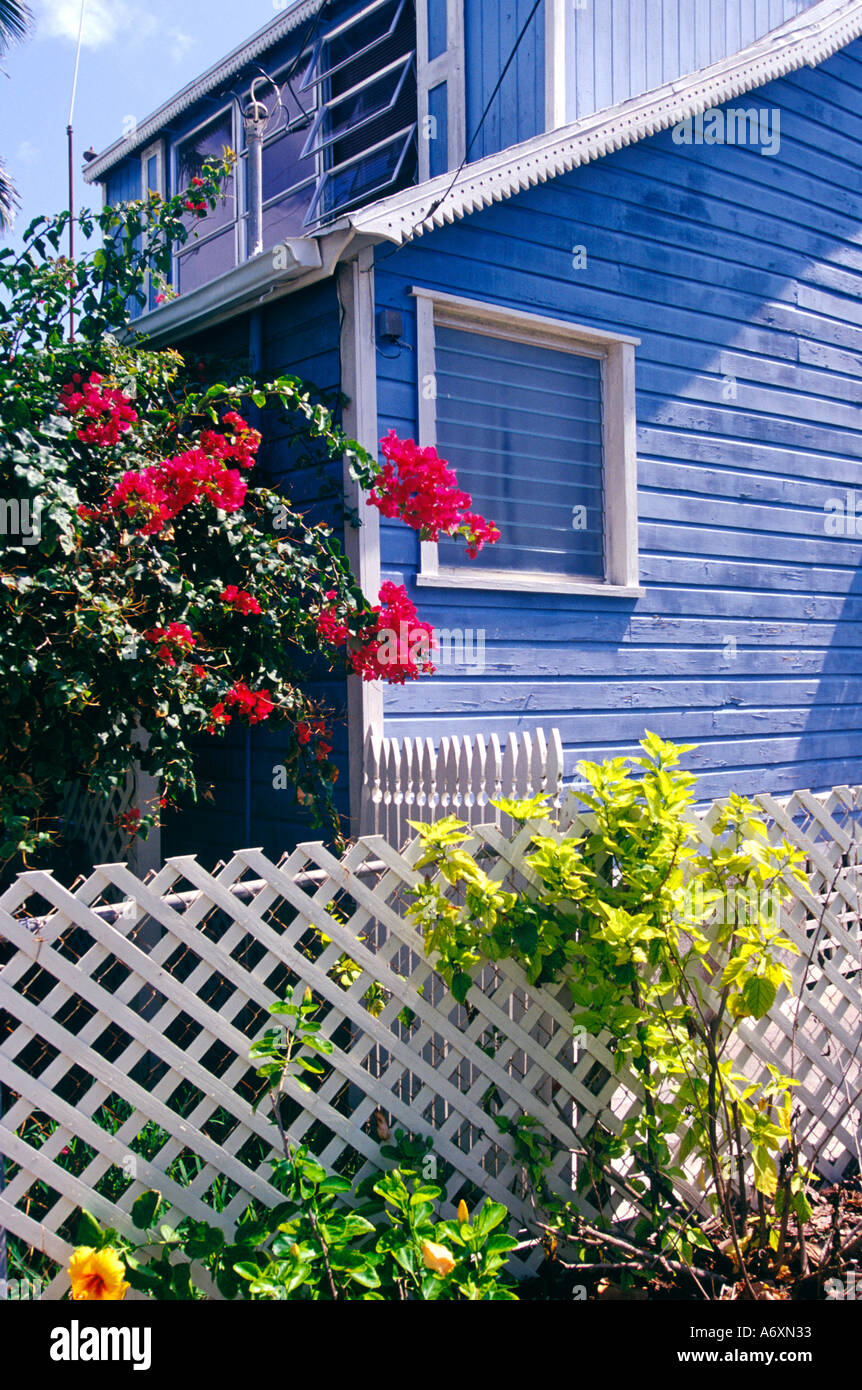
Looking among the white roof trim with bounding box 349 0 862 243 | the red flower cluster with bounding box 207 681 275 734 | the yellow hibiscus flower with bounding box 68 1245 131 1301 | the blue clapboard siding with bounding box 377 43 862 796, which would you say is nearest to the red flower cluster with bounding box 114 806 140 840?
the red flower cluster with bounding box 207 681 275 734

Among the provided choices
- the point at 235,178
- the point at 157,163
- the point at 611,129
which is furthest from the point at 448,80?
the point at 157,163

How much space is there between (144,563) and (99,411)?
621 mm

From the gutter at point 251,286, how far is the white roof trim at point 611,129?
0.78 ft

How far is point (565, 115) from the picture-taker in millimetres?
5730

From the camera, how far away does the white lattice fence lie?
7.81ft

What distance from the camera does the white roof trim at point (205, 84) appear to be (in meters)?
8.67

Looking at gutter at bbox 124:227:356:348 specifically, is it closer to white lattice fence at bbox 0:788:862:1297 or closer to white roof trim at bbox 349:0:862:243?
white roof trim at bbox 349:0:862:243

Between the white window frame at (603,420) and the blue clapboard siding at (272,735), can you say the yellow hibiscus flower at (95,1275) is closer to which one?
the blue clapboard siding at (272,735)

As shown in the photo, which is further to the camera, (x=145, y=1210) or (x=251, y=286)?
(x=251, y=286)

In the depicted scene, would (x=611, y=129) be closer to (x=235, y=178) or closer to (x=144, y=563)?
(x=144, y=563)

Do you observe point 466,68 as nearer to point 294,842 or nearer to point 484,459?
point 484,459

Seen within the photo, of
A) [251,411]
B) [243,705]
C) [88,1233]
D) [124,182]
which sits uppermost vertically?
[124,182]

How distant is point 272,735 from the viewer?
16.7ft

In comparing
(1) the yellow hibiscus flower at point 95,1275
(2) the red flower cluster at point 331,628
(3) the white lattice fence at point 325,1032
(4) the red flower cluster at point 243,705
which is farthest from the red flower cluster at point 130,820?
(1) the yellow hibiscus flower at point 95,1275
